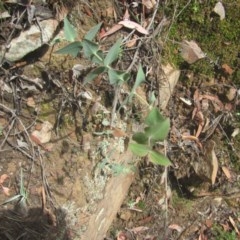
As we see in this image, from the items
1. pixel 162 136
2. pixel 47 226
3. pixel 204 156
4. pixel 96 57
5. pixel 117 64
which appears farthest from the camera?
pixel 204 156

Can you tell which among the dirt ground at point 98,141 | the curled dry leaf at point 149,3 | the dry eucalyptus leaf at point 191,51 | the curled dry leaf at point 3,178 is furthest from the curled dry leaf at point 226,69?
the curled dry leaf at point 3,178

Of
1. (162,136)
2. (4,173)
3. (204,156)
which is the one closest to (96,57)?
(162,136)

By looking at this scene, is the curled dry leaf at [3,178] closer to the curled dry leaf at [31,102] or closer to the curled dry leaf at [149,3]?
the curled dry leaf at [31,102]

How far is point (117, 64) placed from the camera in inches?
88.0

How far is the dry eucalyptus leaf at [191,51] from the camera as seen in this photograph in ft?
7.95

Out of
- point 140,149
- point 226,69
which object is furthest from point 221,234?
point 140,149

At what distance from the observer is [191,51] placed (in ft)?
7.96

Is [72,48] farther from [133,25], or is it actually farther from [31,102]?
[133,25]

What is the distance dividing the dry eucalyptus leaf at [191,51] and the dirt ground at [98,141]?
3.2 inches

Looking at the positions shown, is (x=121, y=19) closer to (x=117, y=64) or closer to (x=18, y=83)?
(x=117, y=64)

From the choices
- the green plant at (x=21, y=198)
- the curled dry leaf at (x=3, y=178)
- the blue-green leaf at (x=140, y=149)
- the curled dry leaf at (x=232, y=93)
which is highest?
the blue-green leaf at (x=140, y=149)

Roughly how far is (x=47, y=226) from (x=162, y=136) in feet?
3.16

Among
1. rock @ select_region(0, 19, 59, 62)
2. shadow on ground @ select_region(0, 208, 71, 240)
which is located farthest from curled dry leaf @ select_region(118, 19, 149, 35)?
shadow on ground @ select_region(0, 208, 71, 240)

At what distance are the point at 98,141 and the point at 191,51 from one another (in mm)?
733
